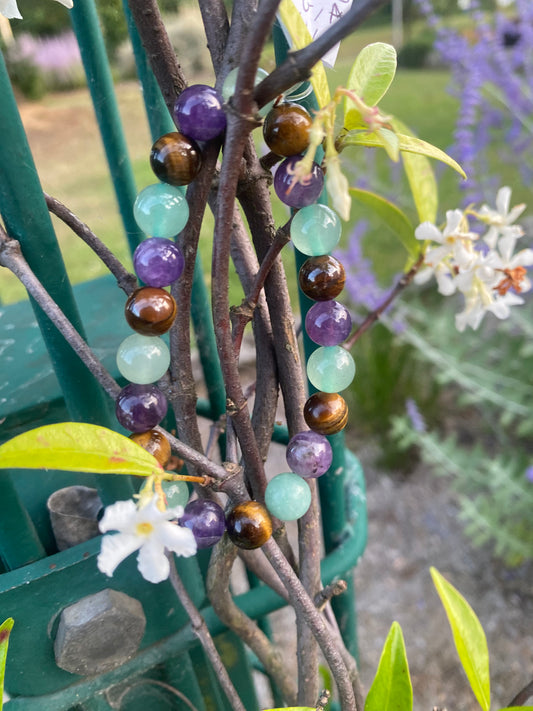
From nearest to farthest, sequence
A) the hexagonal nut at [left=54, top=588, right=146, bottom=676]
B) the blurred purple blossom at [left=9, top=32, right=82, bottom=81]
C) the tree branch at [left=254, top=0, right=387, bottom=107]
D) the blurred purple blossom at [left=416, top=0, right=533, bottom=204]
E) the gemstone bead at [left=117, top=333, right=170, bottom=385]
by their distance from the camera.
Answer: the tree branch at [left=254, top=0, right=387, bottom=107], the gemstone bead at [left=117, top=333, right=170, bottom=385], the hexagonal nut at [left=54, top=588, right=146, bottom=676], the blurred purple blossom at [left=9, top=32, right=82, bottom=81], the blurred purple blossom at [left=416, top=0, right=533, bottom=204]

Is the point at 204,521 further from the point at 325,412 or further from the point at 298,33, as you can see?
the point at 298,33

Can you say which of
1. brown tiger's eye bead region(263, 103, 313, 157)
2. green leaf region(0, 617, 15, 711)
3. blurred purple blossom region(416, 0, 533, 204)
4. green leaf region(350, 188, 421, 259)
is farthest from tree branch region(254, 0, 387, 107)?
blurred purple blossom region(416, 0, 533, 204)

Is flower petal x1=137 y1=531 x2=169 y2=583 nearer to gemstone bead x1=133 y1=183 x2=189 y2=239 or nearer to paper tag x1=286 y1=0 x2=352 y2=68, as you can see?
gemstone bead x1=133 y1=183 x2=189 y2=239

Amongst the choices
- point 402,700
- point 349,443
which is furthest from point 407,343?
point 402,700

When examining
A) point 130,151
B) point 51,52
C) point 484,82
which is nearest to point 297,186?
point 130,151

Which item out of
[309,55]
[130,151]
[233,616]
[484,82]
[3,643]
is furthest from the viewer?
[484,82]

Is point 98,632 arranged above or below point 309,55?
below

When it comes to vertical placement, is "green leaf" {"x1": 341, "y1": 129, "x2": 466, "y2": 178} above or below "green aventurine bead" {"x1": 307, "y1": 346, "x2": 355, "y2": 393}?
above
